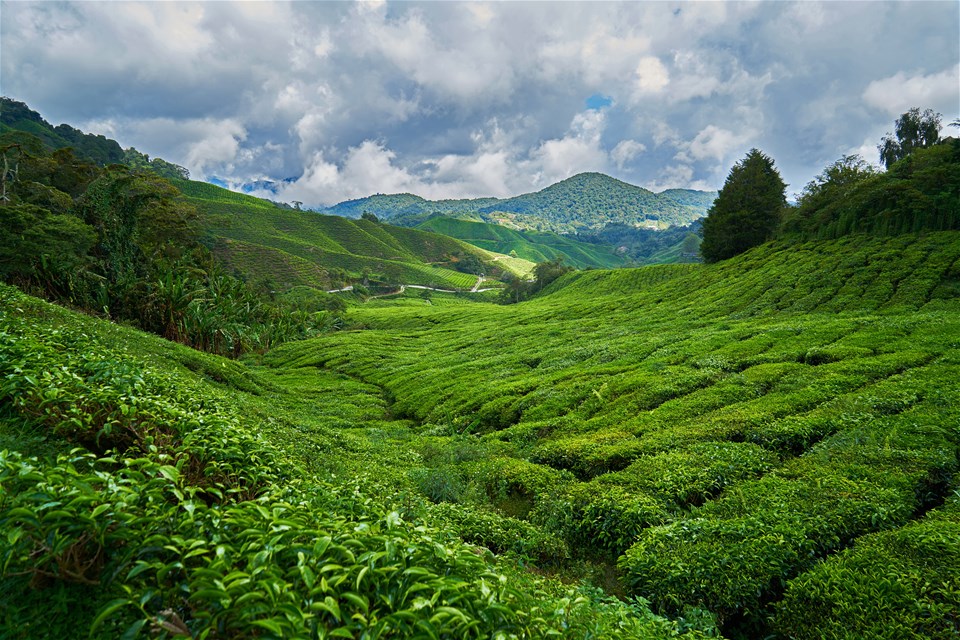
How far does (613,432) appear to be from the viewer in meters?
15.0

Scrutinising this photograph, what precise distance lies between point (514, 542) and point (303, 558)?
648cm

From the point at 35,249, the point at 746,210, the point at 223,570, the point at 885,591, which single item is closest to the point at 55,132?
the point at 35,249

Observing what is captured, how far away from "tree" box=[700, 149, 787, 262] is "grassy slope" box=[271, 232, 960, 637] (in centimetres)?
2711

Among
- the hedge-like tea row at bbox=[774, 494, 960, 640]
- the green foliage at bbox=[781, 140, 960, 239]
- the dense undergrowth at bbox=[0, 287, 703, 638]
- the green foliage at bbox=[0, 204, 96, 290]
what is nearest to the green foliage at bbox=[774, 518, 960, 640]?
the hedge-like tea row at bbox=[774, 494, 960, 640]

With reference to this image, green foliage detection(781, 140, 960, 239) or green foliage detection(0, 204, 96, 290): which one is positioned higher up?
green foliage detection(781, 140, 960, 239)

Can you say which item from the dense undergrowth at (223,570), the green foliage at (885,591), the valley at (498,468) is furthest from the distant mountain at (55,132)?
the green foliage at (885,591)

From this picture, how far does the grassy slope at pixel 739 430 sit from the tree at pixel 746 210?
27106 millimetres

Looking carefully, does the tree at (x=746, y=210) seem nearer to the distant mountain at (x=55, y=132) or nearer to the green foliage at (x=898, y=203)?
the green foliage at (x=898, y=203)

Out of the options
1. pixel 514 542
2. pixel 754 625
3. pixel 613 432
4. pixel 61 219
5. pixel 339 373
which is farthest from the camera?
pixel 339 373

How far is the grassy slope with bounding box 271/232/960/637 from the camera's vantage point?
7.73 m

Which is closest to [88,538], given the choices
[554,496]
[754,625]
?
[754,625]

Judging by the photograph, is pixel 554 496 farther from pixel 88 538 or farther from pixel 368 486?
pixel 88 538

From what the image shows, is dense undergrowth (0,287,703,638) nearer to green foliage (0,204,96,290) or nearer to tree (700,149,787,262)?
green foliage (0,204,96,290)

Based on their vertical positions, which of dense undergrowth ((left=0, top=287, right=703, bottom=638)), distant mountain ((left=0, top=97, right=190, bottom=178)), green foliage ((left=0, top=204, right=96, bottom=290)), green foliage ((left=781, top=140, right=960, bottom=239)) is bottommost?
dense undergrowth ((left=0, top=287, right=703, bottom=638))
